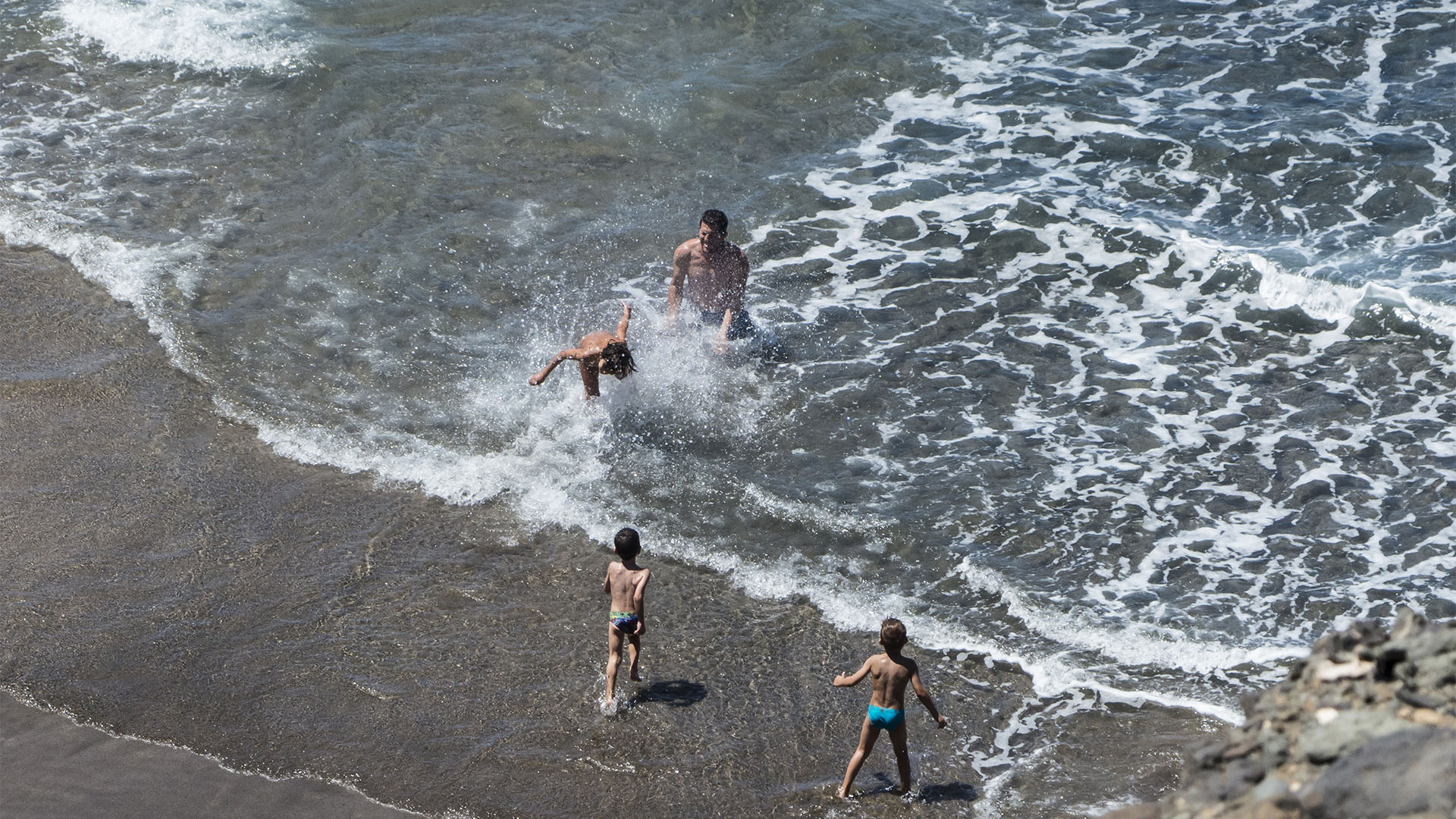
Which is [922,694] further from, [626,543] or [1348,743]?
[1348,743]

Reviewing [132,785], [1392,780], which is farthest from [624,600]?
[1392,780]

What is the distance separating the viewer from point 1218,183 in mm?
13555

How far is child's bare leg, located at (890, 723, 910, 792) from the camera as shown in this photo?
643 centimetres

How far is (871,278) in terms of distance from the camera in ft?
41.0

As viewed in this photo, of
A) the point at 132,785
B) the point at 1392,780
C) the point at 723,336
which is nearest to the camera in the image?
the point at 1392,780

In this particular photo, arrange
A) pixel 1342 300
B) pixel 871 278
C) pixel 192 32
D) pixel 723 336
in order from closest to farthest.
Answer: pixel 723 336 → pixel 1342 300 → pixel 871 278 → pixel 192 32

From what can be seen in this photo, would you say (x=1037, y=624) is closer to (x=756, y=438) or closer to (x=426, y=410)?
(x=756, y=438)

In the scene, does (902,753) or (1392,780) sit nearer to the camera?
(1392,780)

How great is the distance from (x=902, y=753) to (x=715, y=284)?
5.71 m

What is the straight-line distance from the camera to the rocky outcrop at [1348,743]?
3990 mm

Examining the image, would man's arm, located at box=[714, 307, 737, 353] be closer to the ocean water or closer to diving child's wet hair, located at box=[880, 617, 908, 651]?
the ocean water

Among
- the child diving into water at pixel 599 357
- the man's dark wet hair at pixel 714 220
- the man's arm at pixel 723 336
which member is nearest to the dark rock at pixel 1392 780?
the child diving into water at pixel 599 357

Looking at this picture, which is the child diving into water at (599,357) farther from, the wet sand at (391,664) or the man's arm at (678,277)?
the wet sand at (391,664)

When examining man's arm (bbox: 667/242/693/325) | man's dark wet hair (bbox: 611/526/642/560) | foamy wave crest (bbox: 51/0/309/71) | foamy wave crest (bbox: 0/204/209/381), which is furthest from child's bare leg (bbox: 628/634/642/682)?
foamy wave crest (bbox: 51/0/309/71)
